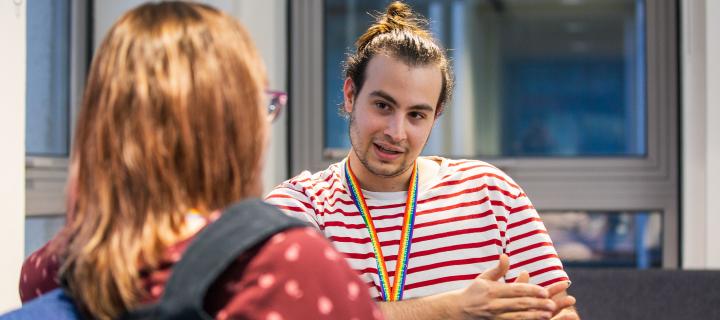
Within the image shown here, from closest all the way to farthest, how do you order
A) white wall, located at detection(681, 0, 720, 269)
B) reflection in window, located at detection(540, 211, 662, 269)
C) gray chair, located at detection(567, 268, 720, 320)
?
gray chair, located at detection(567, 268, 720, 320)
white wall, located at detection(681, 0, 720, 269)
reflection in window, located at detection(540, 211, 662, 269)

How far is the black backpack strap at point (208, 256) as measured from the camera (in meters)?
0.79

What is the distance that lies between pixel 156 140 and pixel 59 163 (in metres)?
2.12

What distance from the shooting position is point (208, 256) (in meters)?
0.80

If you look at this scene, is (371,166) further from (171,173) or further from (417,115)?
(171,173)

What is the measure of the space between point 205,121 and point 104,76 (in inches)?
4.9

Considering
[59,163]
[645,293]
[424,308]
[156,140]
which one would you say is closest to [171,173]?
[156,140]

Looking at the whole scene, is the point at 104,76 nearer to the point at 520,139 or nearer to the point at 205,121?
the point at 205,121

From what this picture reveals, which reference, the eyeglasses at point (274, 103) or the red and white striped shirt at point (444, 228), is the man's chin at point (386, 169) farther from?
the eyeglasses at point (274, 103)

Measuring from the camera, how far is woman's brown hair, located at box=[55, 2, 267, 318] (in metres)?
0.87

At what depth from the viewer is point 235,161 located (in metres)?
0.90

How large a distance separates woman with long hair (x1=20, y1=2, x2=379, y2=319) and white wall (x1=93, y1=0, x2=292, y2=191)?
210cm

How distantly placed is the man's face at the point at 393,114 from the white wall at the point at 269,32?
1.16 m

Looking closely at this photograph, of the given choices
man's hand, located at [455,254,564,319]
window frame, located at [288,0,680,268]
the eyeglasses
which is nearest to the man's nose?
man's hand, located at [455,254,564,319]

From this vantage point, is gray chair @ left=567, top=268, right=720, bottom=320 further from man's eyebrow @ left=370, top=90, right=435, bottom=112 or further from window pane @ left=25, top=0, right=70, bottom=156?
window pane @ left=25, top=0, right=70, bottom=156
